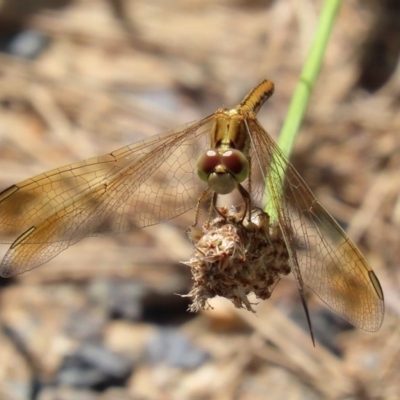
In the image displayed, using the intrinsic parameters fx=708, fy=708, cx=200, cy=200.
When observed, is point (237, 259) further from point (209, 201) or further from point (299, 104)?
point (299, 104)

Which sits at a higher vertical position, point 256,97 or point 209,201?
point 256,97

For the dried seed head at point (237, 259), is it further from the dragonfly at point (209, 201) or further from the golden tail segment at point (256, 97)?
the golden tail segment at point (256, 97)

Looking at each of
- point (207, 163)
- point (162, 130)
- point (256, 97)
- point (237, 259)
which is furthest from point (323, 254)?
point (162, 130)

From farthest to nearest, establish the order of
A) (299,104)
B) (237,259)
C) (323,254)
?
(299,104) < (323,254) < (237,259)

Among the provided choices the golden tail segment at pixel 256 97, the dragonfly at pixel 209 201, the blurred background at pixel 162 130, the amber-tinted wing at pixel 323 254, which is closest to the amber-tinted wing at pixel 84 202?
the dragonfly at pixel 209 201

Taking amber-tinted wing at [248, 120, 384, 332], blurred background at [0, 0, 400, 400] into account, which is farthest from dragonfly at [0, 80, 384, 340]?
blurred background at [0, 0, 400, 400]

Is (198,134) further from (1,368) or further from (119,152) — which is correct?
(1,368)

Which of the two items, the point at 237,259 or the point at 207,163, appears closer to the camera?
the point at 237,259

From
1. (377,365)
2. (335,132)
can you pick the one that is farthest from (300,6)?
(377,365)
